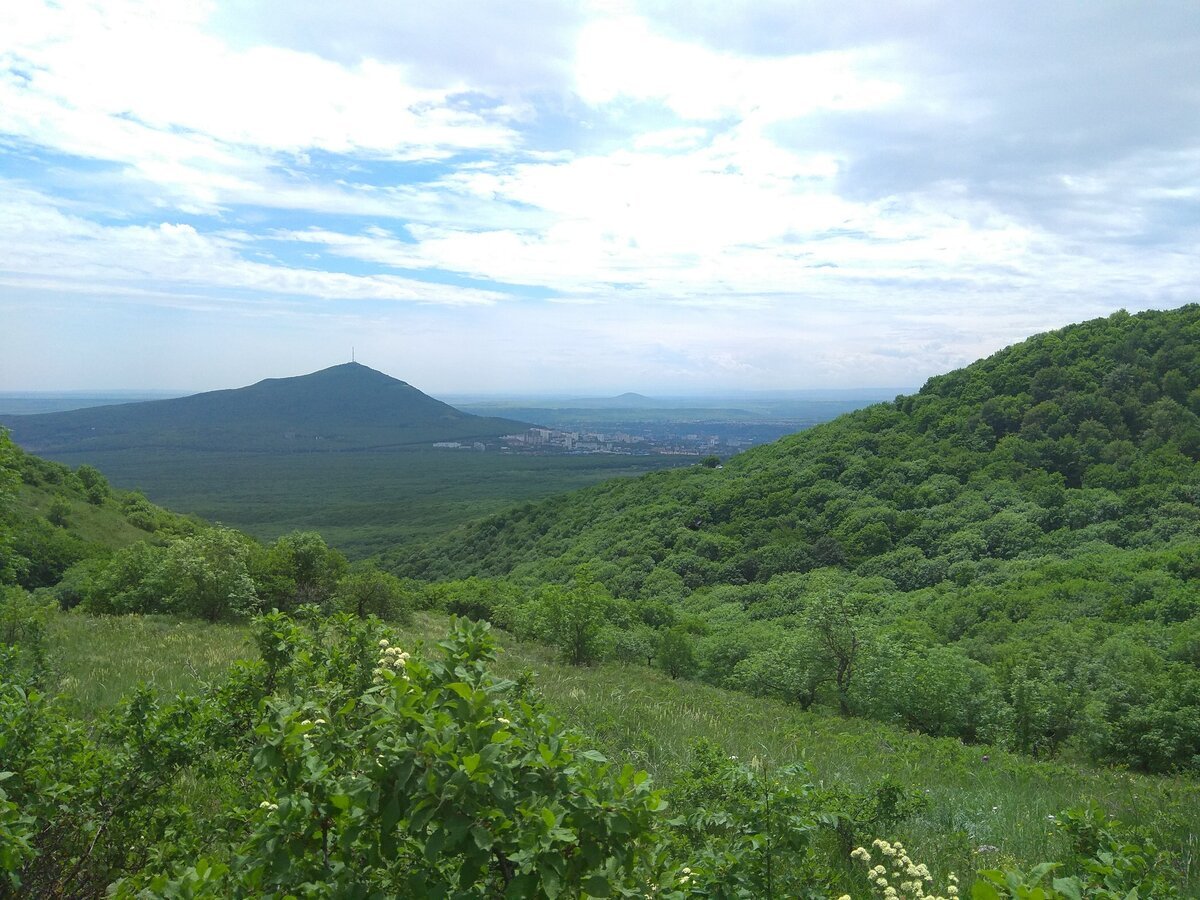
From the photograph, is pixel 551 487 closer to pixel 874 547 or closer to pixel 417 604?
pixel 874 547

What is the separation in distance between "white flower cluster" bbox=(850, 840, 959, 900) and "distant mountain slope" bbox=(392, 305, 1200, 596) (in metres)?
39.5

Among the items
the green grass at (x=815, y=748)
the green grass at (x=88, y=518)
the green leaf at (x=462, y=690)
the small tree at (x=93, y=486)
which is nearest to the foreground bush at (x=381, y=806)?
the green leaf at (x=462, y=690)

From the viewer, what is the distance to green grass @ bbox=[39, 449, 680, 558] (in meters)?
118

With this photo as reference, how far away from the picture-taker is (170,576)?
1772cm

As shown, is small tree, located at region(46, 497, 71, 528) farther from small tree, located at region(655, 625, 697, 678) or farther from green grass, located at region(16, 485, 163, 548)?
small tree, located at region(655, 625, 697, 678)

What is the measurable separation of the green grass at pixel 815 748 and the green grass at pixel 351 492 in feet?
299

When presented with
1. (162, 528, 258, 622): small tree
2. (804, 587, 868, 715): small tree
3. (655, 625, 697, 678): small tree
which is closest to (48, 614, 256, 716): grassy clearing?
(162, 528, 258, 622): small tree

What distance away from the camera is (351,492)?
160 m

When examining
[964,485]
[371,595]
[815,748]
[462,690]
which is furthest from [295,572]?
[964,485]

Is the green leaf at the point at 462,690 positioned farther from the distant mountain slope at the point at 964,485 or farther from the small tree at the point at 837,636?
the distant mountain slope at the point at 964,485

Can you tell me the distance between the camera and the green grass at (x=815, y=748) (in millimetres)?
5676

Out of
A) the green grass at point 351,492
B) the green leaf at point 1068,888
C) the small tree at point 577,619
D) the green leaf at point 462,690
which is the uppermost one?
the green leaf at point 462,690

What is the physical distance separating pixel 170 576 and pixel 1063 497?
5036cm

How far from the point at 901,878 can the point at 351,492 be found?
550ft
